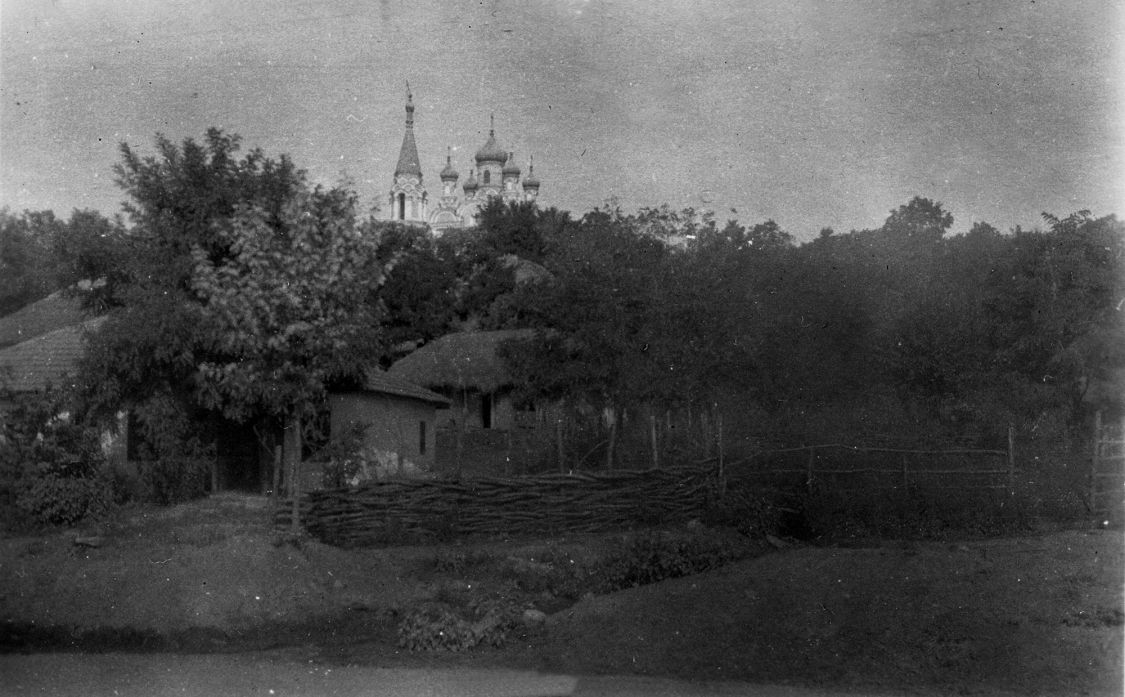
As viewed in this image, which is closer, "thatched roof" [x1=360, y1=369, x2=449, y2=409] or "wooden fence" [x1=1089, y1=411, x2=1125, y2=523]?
"wooden fence" [x1=1089, y1=411, x2=1125, y2=523]

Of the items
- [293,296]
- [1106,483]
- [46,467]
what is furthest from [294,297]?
[1106,483]

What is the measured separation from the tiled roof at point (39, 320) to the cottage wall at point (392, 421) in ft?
28.4

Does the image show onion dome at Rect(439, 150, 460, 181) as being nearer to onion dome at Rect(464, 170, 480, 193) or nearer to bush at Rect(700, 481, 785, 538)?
onion dome at Rect(464, 170, 480, 193)

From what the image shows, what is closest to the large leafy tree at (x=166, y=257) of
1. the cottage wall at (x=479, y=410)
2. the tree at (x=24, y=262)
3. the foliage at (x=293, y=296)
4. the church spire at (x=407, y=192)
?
the foliage at (x=293, y=296)

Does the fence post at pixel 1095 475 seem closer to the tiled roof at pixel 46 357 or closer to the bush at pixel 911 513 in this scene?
the bush at pixel 911 513

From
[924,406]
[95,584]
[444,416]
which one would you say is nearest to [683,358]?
[924,406]

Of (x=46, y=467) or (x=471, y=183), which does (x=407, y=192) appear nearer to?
(x=471, y=183)

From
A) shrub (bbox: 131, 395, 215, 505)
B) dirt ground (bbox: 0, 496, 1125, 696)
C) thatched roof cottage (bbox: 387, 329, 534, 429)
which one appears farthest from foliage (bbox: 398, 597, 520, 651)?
thatched roof cottage (bbox: 387, 329, 534, 429)

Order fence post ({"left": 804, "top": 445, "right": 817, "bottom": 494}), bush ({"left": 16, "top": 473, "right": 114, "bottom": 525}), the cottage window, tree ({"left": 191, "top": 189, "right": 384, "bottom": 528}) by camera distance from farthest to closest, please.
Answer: the cottage window, fence post ({"left": 804, "top": 445, "right": 817, "bottom": 494}), bush ({"left": 16, "top": 473, "right": 114, "bottom": 525}), tree ({"left": 191, "top": 189, "right": 384, "bottom": 528})

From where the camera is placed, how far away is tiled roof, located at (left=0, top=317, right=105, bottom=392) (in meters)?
18.8

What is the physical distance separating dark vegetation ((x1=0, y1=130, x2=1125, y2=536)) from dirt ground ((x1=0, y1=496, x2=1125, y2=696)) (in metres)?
2.63

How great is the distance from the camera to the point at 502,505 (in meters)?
15.1

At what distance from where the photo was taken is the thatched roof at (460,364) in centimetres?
3084

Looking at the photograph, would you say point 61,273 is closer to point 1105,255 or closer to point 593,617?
point 593,617
